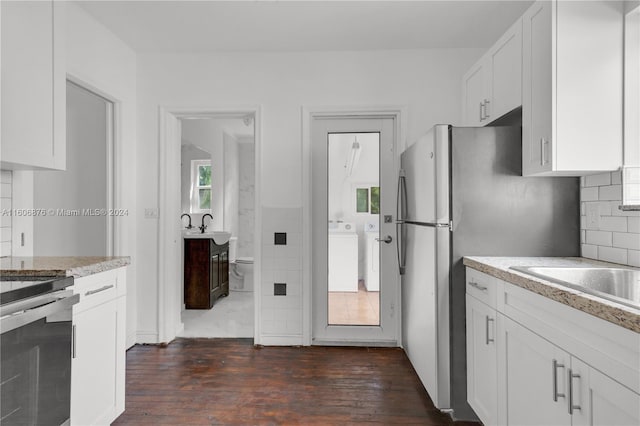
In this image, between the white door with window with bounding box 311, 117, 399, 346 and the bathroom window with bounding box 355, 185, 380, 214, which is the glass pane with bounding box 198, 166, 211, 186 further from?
the bathroom window with bounding box 355, 185, 380, 214

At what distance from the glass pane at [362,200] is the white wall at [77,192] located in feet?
7.39

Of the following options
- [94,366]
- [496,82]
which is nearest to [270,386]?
[94,366]

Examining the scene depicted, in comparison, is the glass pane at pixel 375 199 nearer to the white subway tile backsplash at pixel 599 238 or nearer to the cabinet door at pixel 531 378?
the white subway tile backsplash at pixel 599 238

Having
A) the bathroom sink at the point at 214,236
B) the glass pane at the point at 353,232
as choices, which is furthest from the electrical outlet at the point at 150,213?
the glass pane at the point at 353,232

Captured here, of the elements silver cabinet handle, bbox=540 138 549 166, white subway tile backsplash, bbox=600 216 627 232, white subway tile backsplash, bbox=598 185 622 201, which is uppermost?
silver cabinet handle, bbox=540 138 549 166

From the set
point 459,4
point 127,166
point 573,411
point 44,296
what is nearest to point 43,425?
point 44,296

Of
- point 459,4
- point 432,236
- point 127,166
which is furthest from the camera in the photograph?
point 127,166

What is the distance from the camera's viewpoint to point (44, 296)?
4.65ft

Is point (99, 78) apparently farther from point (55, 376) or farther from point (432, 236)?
point (432, 236)

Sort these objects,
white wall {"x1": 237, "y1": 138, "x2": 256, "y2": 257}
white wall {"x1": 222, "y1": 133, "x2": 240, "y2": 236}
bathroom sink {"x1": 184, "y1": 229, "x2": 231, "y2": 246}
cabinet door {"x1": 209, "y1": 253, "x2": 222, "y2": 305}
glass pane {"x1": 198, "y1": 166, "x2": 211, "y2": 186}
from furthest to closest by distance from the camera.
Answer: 1. white wall {"x1": 237, "y1": 138, "x2": 256, "y2": 257}
2. white wall {"x1": 222, "y1": 133, "x2": 240, "y2": 236}
3. glass pane {"x1": 198, "y1": 166, "x2": 211, "y2": 186}
4. cabinet door {"x1": 209, "y1": 253, "x2": 222, "y2": 305}
5. bathroom sink {"x1": 184, "y1": 229, "x2": 231, "y2": 246}

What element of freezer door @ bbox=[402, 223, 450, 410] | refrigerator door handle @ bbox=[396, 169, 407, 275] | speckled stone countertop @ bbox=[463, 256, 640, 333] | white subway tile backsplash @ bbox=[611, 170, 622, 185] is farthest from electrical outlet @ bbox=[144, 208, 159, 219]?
white subway tile backsplash @ bbox=[611, 170, 622, 185]

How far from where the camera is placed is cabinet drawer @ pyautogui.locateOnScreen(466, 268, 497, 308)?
1763 mm

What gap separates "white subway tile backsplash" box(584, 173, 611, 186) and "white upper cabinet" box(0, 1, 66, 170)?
9.39 ft

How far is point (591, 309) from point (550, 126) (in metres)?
0.99
